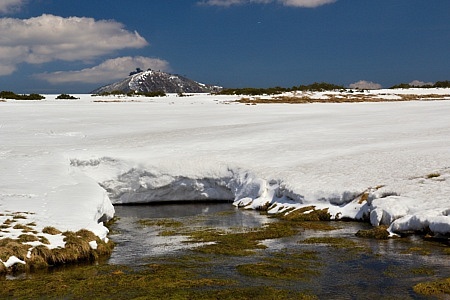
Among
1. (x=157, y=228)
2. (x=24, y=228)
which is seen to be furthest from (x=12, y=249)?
(x=157, y=228)

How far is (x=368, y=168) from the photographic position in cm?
3222

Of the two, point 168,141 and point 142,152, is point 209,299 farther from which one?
point 168,141

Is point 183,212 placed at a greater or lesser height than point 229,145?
lesser

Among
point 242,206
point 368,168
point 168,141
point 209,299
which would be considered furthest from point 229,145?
point 209,299

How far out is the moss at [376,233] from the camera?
22.9 m

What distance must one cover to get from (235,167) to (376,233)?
15636mm

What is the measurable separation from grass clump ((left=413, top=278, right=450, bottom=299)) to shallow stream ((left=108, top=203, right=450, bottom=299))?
28cm

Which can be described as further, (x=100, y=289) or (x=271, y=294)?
(x=100, y=289)

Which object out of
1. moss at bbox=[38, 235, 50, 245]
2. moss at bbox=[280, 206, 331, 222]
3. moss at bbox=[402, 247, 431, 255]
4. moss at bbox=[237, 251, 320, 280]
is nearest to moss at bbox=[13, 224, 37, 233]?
moss at bbox=[38, 235, 50, 245]

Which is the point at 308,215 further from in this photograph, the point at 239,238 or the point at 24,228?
the point at 24,228

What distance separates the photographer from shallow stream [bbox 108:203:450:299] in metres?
15.9

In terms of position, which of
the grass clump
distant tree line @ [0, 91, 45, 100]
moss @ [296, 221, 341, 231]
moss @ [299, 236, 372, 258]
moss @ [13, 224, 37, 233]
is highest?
distant tree line @ [0, 91, 45, 100]

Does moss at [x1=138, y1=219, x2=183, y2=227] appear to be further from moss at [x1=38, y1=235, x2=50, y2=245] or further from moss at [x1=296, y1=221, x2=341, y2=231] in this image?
moss at [x1=38, y1=235, x2=50, y2=245]

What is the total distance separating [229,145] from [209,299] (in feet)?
99.0
